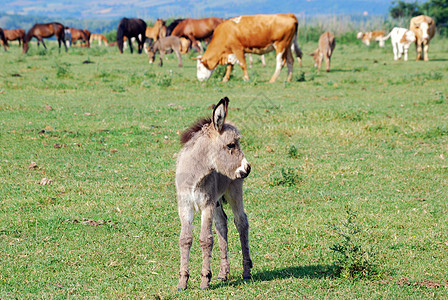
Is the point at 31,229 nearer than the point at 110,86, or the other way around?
the point at 31,229

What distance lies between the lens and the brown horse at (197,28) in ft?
108

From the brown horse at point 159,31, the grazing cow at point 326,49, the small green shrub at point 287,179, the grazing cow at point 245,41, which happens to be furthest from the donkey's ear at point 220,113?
the brown horse at point 159,31

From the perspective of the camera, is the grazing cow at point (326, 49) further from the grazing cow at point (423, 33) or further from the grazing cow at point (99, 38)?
the grazing cow at point (99, 38)

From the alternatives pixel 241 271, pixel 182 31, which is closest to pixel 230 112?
pixel 241 271

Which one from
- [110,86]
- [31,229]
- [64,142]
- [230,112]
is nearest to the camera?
[31,229]

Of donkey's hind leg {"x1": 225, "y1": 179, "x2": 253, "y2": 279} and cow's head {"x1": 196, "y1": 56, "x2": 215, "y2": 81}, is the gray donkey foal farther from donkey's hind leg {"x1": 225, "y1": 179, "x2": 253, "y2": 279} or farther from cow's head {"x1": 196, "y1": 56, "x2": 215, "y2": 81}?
cow's head {"x1": 196, "y1": 56, "x2": 215, "y2": 81}

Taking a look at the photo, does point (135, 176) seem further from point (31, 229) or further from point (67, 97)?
point (67, 97)

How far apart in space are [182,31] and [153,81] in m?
14.6

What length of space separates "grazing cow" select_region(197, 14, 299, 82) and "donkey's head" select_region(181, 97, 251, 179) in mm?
15770

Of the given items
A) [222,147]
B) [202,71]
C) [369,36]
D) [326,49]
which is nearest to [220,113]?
[222,147]

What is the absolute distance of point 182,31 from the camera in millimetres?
33219

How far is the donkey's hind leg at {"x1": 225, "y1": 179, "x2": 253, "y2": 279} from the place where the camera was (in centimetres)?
539

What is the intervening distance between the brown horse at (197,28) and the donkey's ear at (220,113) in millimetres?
28742

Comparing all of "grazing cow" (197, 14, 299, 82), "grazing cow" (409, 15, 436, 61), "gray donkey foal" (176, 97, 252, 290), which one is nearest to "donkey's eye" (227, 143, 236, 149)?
"gray donkey foal" (176, 97, 252, 290)
